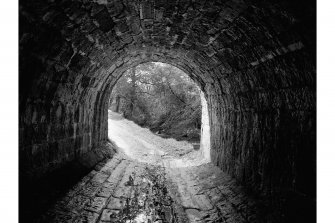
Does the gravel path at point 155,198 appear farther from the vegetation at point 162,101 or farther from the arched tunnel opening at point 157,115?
the vegetation at point 162,101

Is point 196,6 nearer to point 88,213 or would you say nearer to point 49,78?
→ point 49,78

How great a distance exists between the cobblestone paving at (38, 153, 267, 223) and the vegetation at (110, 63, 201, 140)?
1032 centimetres

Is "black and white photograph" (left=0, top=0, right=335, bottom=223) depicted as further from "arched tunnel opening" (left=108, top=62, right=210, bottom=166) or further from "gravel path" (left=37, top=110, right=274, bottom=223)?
"arched tunnel opening" (left=108, top=62, right=210, bottom=166)

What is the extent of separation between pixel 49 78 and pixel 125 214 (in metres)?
3.02

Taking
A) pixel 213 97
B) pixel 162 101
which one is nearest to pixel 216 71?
pixel 213 97

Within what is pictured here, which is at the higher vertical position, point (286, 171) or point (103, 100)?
point (103, 100)

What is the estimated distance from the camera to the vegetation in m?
20.1

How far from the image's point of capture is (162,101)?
24734 millimetres

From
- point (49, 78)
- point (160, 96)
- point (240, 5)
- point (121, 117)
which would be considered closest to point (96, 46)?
point (49, 78)

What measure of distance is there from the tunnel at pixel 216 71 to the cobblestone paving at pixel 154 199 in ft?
1.42

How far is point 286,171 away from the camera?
164 inches

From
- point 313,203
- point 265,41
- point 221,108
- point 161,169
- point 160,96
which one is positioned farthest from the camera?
point 160,96

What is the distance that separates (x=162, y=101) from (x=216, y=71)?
17.9m

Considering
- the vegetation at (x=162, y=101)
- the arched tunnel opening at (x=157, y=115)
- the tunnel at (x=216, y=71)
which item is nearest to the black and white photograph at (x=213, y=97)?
the tunnel at (x=216, y=71)
